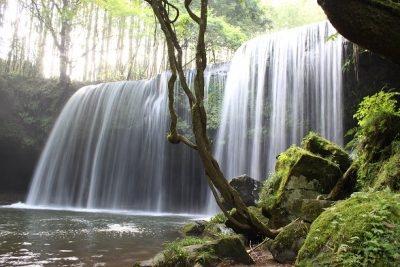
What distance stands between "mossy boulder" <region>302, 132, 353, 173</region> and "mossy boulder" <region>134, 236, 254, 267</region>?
2764 mm

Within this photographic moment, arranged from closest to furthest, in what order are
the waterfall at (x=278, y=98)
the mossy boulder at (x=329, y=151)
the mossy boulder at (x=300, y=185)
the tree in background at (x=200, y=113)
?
the tree in background at (x=200, y=113)
the mossy boulder at (x=300, y=185)
the mossy boulder at (x=329, y=151)
the waterfall at (x=278, y=98)

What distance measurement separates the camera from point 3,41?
29578mm

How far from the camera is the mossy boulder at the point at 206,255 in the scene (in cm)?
463

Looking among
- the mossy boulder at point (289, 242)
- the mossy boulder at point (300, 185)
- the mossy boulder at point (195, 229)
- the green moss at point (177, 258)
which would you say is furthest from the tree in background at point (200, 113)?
the mossy boulder at point (195, 229)

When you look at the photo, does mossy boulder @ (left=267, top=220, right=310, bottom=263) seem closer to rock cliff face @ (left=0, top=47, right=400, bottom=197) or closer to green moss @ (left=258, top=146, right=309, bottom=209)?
green moss @ (left=258, top=146, right=309, bottom=209)

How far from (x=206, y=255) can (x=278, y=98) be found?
36.4ft

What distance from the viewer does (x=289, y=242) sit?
15.1 feet

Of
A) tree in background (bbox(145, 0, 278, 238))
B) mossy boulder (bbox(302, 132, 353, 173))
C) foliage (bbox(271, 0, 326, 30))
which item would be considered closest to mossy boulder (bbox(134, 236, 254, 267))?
tree in background (bbox(145, 0, 278, 238))

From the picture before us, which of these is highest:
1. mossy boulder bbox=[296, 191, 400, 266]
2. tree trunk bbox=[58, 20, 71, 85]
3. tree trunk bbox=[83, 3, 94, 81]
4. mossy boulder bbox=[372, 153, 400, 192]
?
tree trunk bbox=[83, 3, 94, 81]

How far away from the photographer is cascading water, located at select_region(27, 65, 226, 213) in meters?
18.4

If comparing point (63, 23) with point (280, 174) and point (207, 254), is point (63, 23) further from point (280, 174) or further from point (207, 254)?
point (207, 254)

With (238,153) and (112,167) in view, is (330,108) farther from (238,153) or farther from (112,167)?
(112,167)

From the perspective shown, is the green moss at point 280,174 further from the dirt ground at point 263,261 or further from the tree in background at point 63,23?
the tree in background at point 63,23

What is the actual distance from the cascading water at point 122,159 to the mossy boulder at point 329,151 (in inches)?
424
